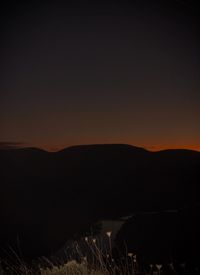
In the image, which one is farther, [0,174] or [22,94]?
[0,174]

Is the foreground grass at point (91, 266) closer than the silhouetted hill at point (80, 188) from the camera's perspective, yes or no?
Yes

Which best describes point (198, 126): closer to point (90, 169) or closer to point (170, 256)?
point (170, 256)

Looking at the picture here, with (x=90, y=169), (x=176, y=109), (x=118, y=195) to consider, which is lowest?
(x=118, y=195)

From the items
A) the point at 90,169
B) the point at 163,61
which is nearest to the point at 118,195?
the point at 90,169

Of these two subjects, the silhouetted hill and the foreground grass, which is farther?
the silhouetted hill

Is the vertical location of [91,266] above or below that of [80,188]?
below

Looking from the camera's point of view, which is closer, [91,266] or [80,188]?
[91,266]

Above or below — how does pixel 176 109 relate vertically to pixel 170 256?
above

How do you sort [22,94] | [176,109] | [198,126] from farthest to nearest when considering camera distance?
[22,94] → [176,109] → [198,126]
